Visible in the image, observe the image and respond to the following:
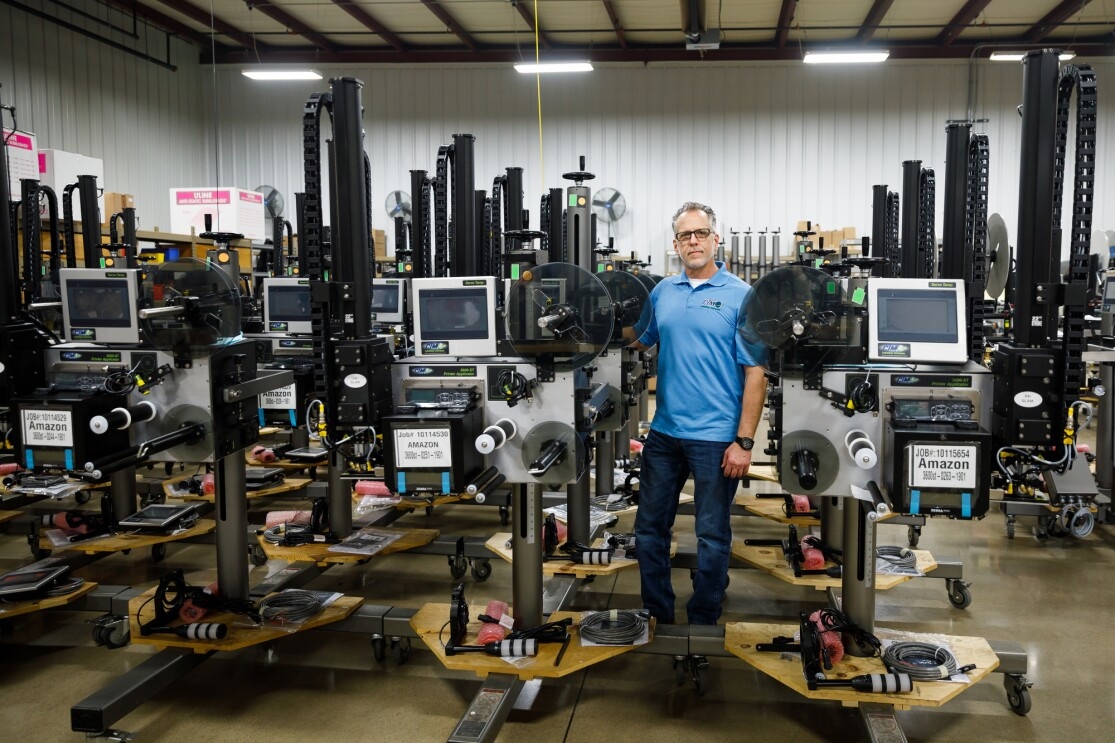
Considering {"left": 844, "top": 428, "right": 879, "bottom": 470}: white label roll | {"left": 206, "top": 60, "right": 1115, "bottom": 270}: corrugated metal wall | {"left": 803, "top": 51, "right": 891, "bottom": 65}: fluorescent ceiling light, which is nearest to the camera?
{"left": 844, "top": 428, "right": 879, "bottom": 470}: white label roll

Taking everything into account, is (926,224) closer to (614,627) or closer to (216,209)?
(614,627)

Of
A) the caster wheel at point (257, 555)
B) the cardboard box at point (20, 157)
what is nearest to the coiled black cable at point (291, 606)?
the caster wheel at point (257, 555)

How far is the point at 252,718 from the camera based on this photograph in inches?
114

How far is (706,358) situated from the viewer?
304 cm

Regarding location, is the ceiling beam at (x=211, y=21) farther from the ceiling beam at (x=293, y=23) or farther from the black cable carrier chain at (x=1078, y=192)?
the black cable carrier chain at (x=1078, y=192)

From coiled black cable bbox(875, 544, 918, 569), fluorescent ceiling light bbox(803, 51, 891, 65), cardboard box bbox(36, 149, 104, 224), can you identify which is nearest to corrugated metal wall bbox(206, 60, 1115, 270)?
fluorescent ceiling light bbox(803, 51, 891, 65)

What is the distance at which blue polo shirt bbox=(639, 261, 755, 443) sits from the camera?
9.98 feet

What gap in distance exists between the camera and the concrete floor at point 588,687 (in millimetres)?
2814

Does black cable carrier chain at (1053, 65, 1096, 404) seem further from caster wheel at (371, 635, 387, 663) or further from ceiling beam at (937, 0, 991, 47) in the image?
ceiling beam at (937, 0, 991, 47)

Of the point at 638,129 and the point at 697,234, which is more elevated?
the point at 638,129

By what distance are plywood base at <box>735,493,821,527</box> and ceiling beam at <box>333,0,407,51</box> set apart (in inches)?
315

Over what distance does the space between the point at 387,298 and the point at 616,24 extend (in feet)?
18.7

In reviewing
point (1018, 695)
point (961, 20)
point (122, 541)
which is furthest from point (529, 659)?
point (961, 20)

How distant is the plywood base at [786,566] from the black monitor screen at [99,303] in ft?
9.47
